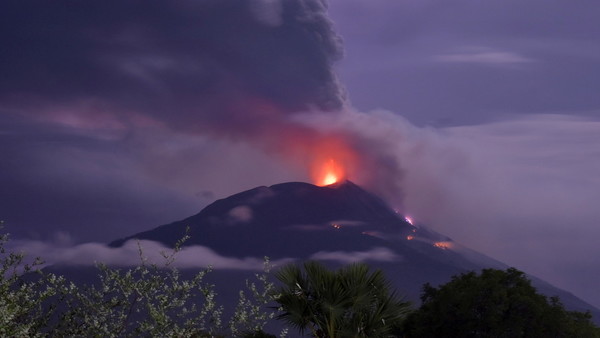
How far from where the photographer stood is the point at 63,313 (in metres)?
19.3

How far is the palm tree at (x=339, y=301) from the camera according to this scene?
2472cm

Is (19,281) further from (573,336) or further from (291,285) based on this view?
(573,336)

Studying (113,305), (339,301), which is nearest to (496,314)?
(339,301)

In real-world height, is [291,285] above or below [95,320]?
above

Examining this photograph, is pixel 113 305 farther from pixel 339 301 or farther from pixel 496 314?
pixel 496 314

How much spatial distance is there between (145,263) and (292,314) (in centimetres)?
702

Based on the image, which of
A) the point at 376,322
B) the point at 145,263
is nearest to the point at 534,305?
the point at 376,322

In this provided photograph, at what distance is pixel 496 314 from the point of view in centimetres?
4466

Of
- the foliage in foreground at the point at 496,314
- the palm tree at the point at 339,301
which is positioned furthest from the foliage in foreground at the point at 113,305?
the foliage in foreground at the point at 496,314

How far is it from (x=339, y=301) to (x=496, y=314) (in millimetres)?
22567

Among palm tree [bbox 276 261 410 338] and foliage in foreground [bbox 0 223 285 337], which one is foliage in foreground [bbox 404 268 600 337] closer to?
palm tree [bbox 276 261 410 338]

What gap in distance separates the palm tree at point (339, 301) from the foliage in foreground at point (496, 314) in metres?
20.6

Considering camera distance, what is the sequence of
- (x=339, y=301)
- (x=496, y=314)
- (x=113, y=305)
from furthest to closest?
(x=496, y=314) → (x=339, y=301) → (x=113, y=305)

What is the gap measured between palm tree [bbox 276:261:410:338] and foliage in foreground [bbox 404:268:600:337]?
2064 cm
